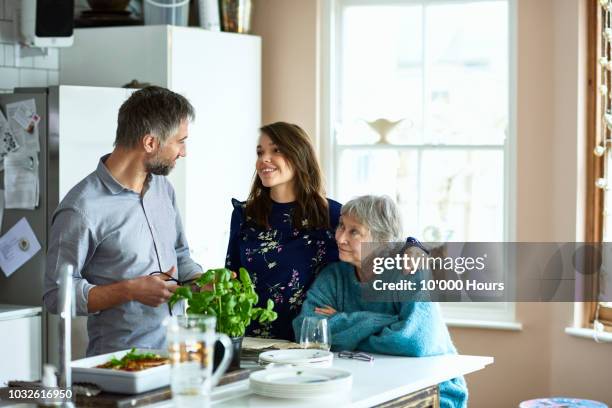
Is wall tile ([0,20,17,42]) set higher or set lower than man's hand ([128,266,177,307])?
higher

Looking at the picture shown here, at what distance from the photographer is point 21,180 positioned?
4504 millimetres

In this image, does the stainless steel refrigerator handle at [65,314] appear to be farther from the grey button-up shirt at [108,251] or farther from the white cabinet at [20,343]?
the white cabinet at [20,343]

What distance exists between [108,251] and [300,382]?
92cm

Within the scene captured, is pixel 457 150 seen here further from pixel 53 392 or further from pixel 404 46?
pixel 53 392

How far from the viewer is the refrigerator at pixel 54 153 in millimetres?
4426

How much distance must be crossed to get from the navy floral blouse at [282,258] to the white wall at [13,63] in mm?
1909

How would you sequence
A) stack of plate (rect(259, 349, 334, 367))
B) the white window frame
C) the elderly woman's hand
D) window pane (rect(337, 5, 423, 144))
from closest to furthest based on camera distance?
stack of plate (rect(259, 349, 334, 367)) → the elderly woman's hand → the white window frame → window pane (rect(337, 5, 423, 144))

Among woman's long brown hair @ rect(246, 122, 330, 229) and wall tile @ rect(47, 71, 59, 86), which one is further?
wall tile @ rect(47, 71, 59, 86)

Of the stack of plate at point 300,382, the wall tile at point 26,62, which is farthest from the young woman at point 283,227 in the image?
the wall tile at point 26,62

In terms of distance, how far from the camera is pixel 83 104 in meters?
4.48

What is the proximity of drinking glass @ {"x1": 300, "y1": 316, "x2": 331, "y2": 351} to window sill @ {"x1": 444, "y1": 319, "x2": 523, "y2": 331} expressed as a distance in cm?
234

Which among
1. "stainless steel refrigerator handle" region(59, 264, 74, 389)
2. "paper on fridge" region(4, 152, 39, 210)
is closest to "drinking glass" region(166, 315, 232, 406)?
"stainless steel refrigerator handle" region(59, 264, 74, 389)

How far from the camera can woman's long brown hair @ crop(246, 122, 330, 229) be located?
353 centimetres

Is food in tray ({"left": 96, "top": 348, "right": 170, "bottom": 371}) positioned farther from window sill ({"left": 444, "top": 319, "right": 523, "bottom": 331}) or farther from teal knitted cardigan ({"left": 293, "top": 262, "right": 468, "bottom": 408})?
window sill ({"left": 444, "top": 319, "right": 523, "bottom": 331})
